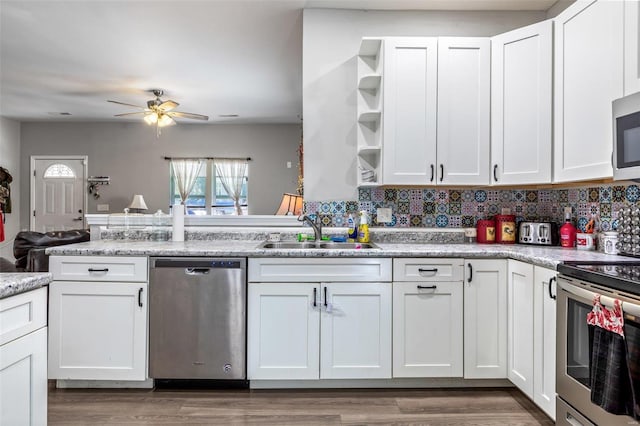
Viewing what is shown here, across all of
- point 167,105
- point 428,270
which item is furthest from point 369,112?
→ point 167,105

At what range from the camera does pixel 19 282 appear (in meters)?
1.18

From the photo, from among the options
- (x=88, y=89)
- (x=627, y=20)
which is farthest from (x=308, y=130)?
(x=88, y=89)

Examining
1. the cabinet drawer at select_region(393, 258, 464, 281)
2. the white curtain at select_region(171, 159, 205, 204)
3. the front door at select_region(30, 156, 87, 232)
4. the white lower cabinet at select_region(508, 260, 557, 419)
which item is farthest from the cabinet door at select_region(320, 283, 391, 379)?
the front door at select_region(30, 156, 87, 232)

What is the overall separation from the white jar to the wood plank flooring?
981 millimetres

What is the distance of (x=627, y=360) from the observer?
1.34 m

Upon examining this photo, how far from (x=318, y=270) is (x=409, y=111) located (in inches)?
48.1

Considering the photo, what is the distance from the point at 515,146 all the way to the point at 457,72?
0.62 metres

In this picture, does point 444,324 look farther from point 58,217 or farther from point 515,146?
point 58,217

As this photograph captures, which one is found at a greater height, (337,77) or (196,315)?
(337,77)

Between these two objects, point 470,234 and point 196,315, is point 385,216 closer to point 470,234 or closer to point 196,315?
point 470,234

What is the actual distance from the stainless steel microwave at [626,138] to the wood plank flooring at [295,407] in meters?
1.33

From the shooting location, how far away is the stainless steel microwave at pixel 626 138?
1729 millimetres

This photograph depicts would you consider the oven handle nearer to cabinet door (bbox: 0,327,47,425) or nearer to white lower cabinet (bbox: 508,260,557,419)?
white lower cabinet (bbox: 508,260,557,419)

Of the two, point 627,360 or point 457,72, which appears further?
point 457,72
